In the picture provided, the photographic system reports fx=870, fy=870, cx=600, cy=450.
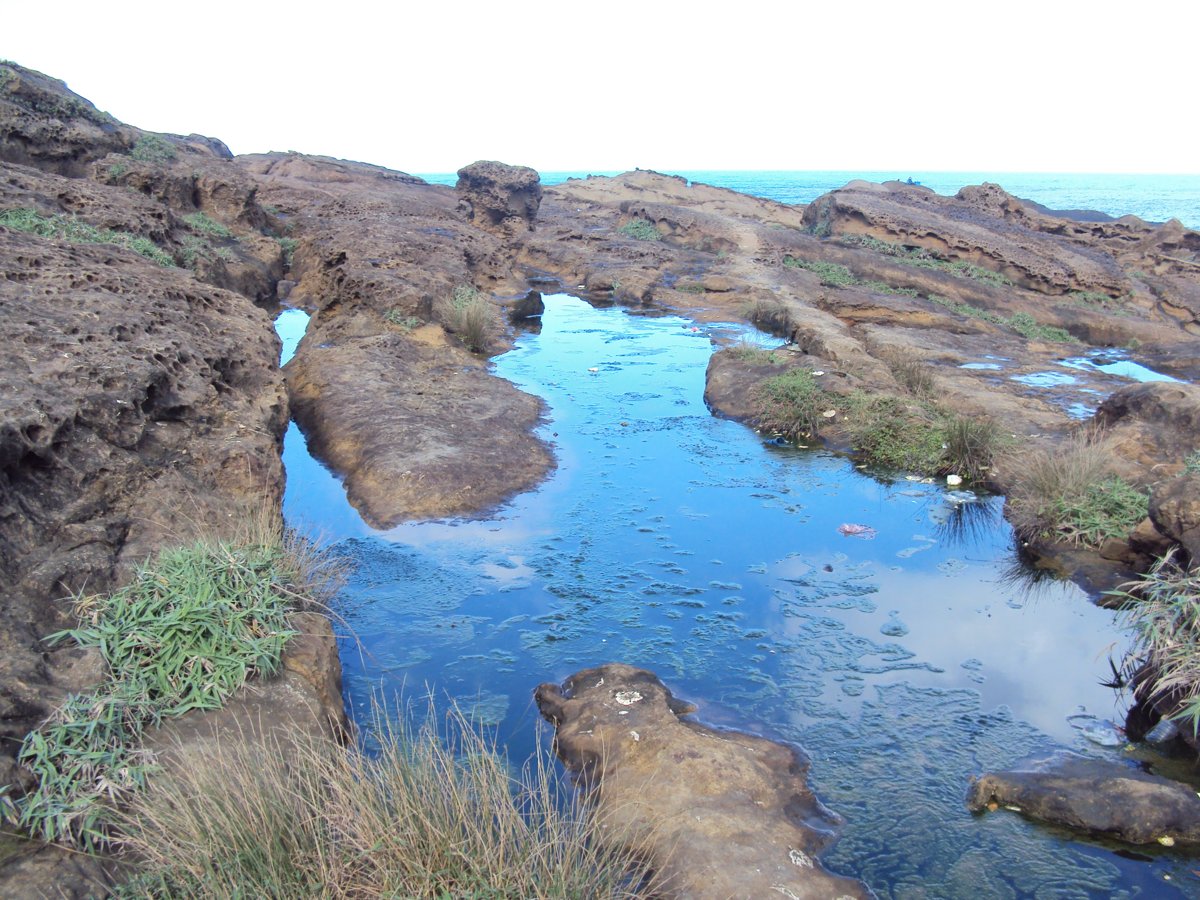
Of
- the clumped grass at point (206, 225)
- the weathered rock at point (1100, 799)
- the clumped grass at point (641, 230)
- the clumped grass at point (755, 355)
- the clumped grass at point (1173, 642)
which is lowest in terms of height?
the weathered rock at point (1100, 799)

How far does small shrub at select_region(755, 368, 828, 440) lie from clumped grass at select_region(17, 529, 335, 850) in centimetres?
667

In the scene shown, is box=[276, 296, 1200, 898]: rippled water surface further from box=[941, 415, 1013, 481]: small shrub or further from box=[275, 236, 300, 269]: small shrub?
box=[275, 236, 300, 269]: small shrub

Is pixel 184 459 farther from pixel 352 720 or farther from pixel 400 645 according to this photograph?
pixel 352 720

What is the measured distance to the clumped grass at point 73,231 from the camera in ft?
30.9

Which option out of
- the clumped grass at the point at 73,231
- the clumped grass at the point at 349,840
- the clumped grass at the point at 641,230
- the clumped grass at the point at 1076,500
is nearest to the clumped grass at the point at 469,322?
the clumped grass at the point at 73,231

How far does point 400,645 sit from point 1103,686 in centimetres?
469

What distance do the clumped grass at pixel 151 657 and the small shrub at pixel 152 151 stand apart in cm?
1437

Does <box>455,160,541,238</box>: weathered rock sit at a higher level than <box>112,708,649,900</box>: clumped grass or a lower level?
higher

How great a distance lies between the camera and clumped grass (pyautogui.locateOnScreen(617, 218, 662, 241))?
87.8ft

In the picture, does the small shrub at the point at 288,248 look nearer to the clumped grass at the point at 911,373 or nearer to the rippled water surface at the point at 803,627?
the rippled water surface at the point at 803,627

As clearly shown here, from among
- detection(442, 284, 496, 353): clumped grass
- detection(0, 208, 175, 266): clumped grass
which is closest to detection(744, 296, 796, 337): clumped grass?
detection(442, 284, 496, 353): clumped grass

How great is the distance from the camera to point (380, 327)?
12688 mm

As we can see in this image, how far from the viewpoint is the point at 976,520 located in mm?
8438

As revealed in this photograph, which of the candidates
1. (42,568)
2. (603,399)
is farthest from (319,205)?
(42,568)
